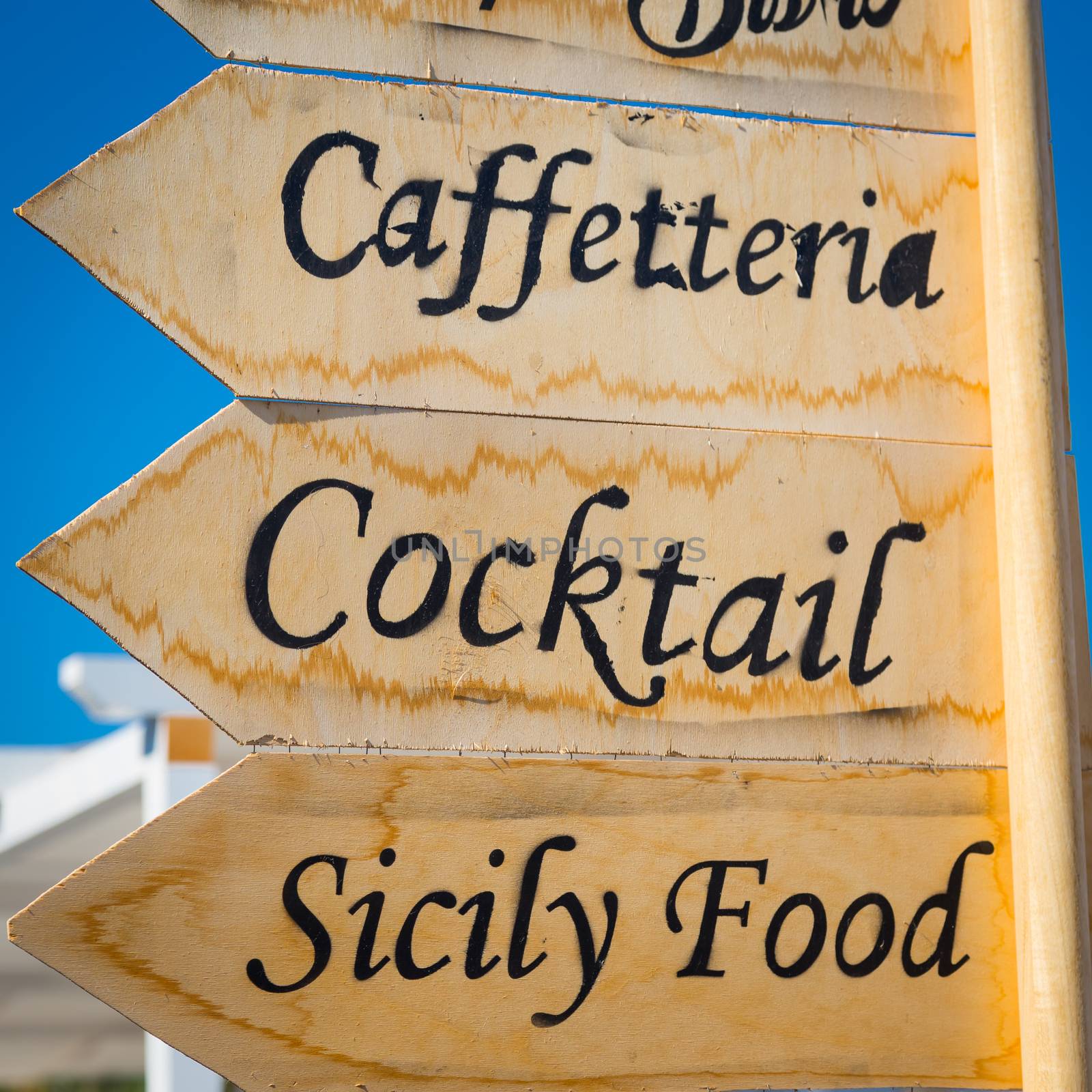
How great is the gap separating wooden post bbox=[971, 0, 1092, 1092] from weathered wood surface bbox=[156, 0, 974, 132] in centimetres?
7

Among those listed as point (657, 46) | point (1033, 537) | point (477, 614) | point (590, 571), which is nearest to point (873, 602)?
point (1033, 537)

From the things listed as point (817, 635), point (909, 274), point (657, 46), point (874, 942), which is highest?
point (657, 46)

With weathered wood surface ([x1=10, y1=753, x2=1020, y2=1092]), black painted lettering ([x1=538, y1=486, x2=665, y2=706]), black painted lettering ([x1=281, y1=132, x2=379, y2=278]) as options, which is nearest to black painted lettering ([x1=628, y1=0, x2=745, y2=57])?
black painted lettering ([x1=281, y1=132, x2=379, y2=278])

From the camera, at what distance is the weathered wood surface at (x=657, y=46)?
1222 mm

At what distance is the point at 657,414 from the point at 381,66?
0.47 m

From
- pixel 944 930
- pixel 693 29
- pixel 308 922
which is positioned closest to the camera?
pixel 308 922

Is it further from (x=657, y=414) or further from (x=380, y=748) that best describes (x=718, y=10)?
(x=380, y=748)

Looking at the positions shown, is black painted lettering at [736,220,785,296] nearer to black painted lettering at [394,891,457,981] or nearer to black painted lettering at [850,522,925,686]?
black painted lettering at [850,522,925,686]

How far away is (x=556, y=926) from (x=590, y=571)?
0.35m

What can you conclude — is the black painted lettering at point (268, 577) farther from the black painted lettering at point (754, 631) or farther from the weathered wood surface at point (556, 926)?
the black painted lettering at point (754, 631)

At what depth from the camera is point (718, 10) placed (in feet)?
4.38

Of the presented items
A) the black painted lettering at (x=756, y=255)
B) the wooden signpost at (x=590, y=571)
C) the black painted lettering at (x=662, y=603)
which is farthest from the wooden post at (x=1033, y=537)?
the black painted lettering at (x=662, y=603)

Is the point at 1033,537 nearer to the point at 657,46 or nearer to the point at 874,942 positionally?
the point at 874,942

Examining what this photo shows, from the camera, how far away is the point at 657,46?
4.28 ft
